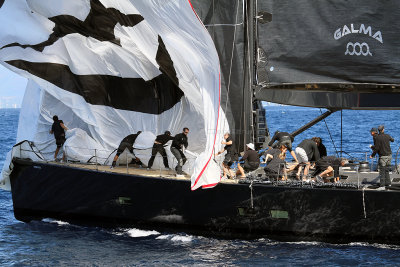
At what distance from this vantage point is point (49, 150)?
2389 cm

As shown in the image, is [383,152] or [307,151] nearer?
[383,152]

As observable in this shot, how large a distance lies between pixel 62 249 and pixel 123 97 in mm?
5187

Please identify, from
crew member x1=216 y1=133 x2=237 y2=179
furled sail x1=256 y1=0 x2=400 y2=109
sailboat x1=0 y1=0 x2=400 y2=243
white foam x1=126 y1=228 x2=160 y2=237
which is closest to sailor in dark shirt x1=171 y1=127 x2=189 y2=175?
sailboat x1=0 y1=0 x2=400 y2=243

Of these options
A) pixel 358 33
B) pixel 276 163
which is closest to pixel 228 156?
pixel 276 163

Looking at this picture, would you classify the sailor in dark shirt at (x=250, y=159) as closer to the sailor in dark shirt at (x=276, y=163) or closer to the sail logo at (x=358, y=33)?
the sailor in dark shirt at (x=276, y=163)

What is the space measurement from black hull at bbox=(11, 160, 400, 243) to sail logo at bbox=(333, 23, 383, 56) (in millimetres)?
3791

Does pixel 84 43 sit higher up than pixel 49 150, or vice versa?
pixel 84 43

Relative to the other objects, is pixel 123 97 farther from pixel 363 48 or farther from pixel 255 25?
pixel 363 48

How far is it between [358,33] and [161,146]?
576 centimetres

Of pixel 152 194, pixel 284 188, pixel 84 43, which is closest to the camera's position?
pixel 284 188

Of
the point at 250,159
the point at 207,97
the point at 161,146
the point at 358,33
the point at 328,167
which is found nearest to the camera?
the point at 328,167

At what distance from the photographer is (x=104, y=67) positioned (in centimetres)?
2314

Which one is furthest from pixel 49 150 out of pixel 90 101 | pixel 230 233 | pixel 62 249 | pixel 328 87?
pixel 328 87

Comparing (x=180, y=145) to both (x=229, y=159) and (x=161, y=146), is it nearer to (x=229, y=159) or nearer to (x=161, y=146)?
(x=161, y=146)
